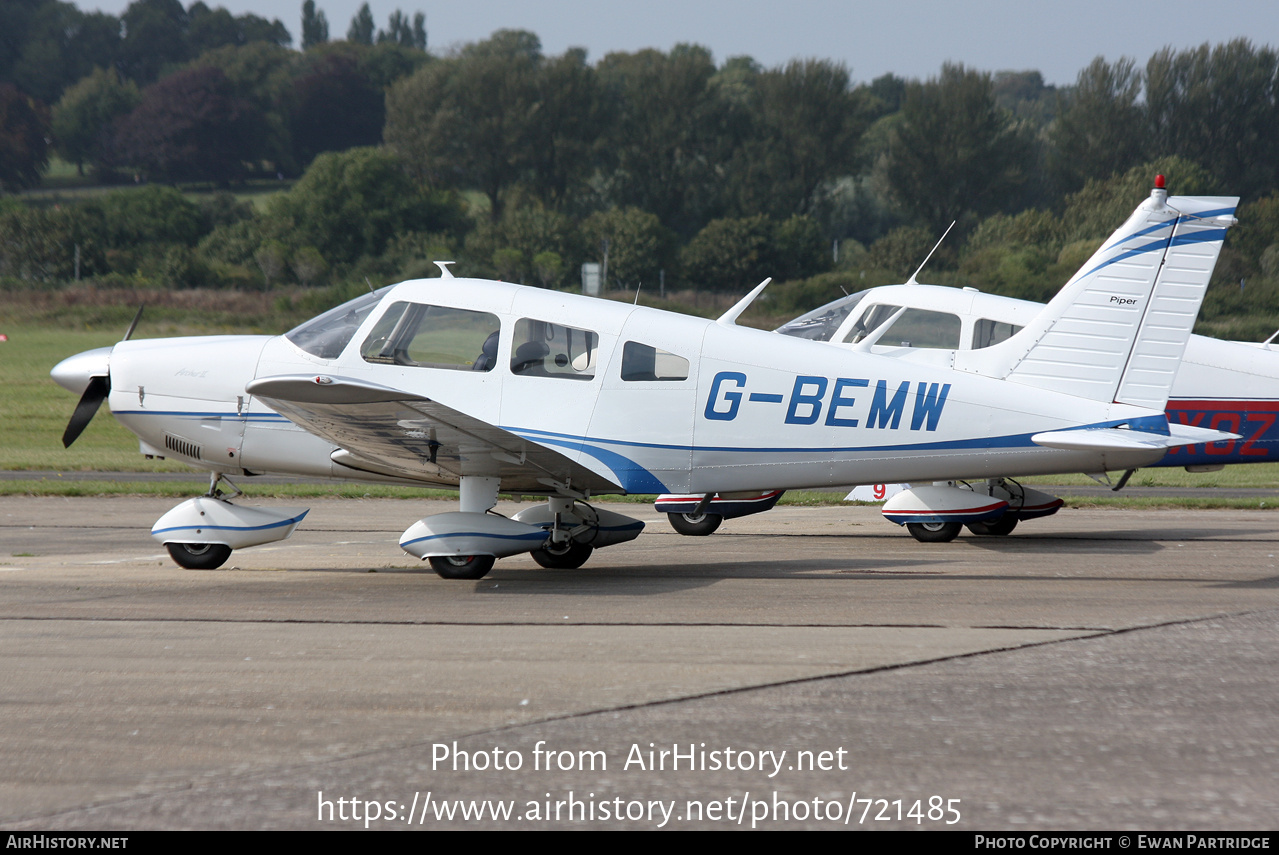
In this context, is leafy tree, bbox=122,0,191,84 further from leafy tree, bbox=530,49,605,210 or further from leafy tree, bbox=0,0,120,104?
leafy tree, bbox=530,49,605,210

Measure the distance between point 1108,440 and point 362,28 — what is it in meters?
180

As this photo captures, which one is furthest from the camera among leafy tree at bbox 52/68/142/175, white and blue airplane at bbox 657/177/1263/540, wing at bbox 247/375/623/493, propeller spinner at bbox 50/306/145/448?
leafy tree at bbox 52/68/142/175

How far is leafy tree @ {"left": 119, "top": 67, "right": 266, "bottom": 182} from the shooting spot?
10919cm

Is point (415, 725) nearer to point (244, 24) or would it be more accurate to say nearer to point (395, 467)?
point (395, 467)

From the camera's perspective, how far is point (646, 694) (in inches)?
221

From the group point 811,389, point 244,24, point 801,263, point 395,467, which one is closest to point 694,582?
point 811,389

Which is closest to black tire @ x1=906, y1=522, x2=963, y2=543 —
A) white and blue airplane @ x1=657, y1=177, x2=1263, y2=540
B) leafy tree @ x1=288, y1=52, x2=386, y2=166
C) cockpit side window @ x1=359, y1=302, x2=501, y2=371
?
white and blue airplane @ x1=657, y1=177, x2=1263, y2=540

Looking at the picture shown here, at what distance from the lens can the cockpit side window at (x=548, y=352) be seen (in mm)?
9047

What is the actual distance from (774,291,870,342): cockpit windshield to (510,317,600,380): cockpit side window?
12.5 feet

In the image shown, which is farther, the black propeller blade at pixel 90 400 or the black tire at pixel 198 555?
the black propeller blade at pixel 90 400

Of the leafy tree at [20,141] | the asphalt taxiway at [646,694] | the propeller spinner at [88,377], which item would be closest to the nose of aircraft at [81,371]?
the propeller spinner at [88,377]

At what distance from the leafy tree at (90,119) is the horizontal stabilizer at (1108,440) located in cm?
12011

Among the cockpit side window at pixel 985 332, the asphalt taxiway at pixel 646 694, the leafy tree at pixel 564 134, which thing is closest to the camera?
the asphalt taxiway at pixel 646 694

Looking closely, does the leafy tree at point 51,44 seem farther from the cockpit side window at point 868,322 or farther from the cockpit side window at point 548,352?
the cockpit side window at point 548,352
